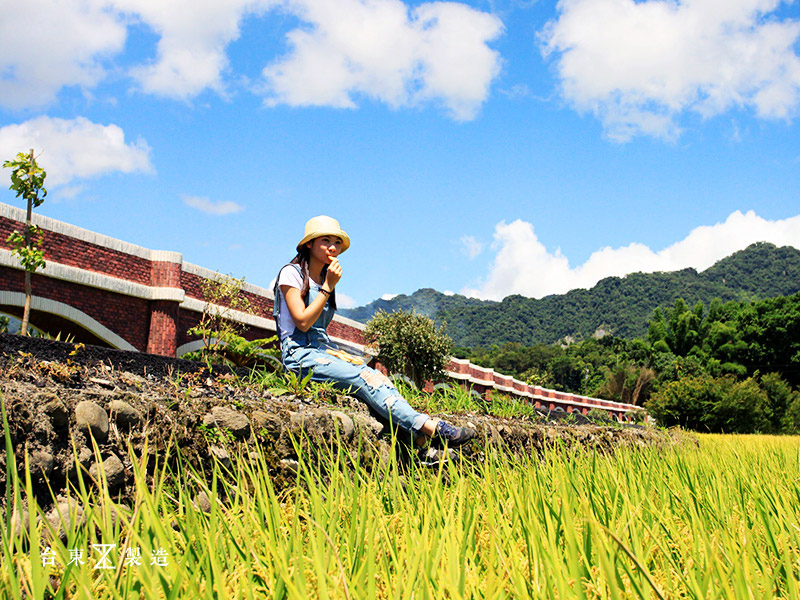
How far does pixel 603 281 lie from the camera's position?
131 metres

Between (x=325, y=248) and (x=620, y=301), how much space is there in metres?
128

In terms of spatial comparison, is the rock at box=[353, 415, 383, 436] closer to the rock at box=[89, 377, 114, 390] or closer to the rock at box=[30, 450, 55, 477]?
the rock at box=[89, 377, 114, 390]

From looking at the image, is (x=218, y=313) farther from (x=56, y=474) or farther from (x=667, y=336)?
(x=667, y=336)

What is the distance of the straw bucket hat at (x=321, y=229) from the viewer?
388 centimetres

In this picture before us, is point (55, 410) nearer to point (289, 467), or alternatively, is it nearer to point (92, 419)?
point (92, 419)

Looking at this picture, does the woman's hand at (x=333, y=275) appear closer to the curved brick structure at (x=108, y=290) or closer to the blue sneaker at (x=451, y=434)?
the blue sneaker at (x=451, y=434)

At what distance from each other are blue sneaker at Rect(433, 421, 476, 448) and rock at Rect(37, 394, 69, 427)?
1.95 metres

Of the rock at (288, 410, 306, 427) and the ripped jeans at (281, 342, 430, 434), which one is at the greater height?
the ripped jeans at (281, 342, 430, 434)

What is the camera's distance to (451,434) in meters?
3.41

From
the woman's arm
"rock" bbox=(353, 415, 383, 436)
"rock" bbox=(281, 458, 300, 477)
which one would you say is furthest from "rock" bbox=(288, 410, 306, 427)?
the woman's arm

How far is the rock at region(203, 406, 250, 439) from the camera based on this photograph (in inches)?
101

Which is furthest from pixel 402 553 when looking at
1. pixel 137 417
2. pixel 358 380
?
pixel 358 380

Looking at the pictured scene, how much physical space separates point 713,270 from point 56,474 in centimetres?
14411

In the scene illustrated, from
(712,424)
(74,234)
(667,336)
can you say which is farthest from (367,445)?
(667,336)
